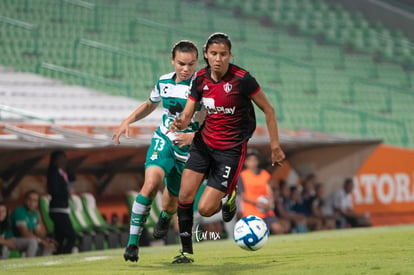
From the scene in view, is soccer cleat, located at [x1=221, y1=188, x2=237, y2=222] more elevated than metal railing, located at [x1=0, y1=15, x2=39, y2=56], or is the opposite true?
metal railing, located at [x1=0, y1=15, x2=39, y2=56]

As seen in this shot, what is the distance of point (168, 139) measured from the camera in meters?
8.91

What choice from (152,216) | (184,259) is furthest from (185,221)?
(152,216)

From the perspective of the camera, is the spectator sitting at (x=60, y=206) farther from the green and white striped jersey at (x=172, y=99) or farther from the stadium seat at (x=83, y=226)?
the green and white striped jersey at (x=172, y=99)

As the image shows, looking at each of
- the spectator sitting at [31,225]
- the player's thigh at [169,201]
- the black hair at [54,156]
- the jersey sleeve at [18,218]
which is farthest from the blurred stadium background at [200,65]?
the player's thigh at [169,201]

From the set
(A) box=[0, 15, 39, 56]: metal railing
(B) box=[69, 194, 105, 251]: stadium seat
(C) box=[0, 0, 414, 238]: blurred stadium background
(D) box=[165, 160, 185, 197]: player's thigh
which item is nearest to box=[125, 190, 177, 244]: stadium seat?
(C) box=[0, 0, 414, 238]: blurred stadium background

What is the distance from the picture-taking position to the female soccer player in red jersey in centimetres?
809

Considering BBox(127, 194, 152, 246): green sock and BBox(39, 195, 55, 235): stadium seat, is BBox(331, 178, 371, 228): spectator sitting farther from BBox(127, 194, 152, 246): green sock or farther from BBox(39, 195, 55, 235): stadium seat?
BBox(127, 194, 152, 246): green sock

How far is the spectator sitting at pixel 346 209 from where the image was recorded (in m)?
20.7

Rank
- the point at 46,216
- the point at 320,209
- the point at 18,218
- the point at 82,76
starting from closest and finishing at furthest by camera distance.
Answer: the point at 18,218
the point at 46,216
the point at 320,209
the point at 82,76

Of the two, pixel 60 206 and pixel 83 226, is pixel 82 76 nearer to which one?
pixel 83 226

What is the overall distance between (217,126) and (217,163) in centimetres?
37

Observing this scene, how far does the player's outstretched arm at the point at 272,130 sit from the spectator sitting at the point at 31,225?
754 centimetres

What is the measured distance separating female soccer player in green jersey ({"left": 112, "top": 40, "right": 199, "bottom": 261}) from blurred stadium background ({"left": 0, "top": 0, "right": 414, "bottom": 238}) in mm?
5346

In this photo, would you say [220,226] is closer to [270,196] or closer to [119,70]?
[270,196]
